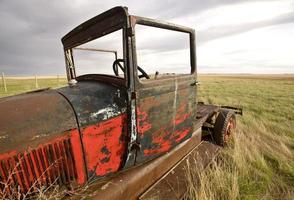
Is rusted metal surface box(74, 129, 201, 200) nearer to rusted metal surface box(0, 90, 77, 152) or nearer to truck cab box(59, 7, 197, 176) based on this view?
truck cab box(59, 7, 197, 176)

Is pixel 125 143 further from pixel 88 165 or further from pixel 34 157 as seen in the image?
pixel 34 157

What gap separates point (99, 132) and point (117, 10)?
45.1 inches

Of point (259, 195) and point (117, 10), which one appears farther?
point (259, 195)

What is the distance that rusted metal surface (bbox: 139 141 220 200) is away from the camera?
2.10 metres

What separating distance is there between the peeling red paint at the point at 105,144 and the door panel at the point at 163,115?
0.22 m

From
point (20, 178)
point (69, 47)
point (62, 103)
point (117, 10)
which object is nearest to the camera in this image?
point (20, 178)

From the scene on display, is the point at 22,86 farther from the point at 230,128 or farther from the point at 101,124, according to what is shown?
the point at 101,124

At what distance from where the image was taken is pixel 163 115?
7.57ft

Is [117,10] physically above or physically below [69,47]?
above

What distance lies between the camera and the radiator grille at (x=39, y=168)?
136cm

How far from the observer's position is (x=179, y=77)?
2.54m

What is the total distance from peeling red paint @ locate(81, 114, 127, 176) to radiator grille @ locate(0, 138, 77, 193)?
0.50ft

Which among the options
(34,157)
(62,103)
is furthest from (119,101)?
(34,157)

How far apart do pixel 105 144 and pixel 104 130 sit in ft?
0.44
